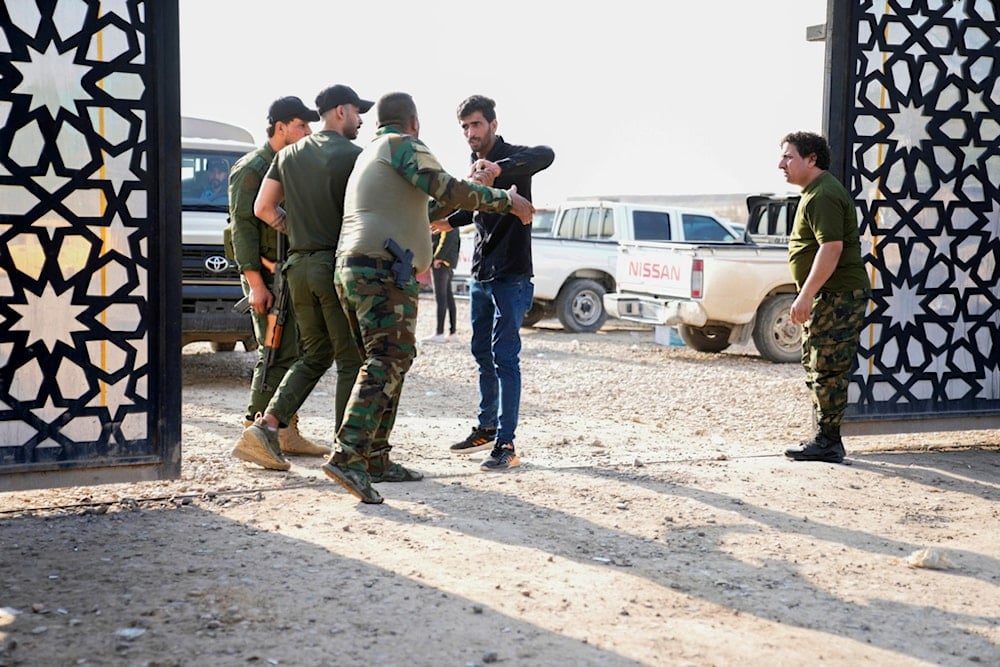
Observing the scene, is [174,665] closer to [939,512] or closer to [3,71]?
[3,71]

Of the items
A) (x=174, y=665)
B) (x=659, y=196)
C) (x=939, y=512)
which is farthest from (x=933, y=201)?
(x=659, y=196)

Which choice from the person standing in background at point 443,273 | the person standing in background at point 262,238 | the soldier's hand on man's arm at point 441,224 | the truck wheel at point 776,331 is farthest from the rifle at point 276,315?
the truck wheel at point 776,331

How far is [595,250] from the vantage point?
56.4ft

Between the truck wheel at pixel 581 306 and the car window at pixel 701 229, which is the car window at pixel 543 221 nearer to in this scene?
the truck wheel at pixel 581 306

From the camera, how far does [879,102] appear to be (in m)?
7.54

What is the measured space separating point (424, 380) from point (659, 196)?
35167mm

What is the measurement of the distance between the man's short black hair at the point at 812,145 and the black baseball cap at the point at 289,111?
9.30 feet

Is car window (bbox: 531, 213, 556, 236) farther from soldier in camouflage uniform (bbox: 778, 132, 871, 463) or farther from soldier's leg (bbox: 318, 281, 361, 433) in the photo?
soldier's leg (bbox: 318, 281, 361, 433)

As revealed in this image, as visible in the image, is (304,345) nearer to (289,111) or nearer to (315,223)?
(315,223)

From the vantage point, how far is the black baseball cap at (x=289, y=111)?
703 cm

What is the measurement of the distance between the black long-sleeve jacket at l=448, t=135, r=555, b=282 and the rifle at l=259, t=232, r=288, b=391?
3.66 feet

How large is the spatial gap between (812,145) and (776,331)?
695 cm

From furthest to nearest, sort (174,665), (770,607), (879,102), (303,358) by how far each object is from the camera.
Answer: (879,102) < (303,358) < (770,607) < (174,665)

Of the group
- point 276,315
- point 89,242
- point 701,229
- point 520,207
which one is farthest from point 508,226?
point 701,229
